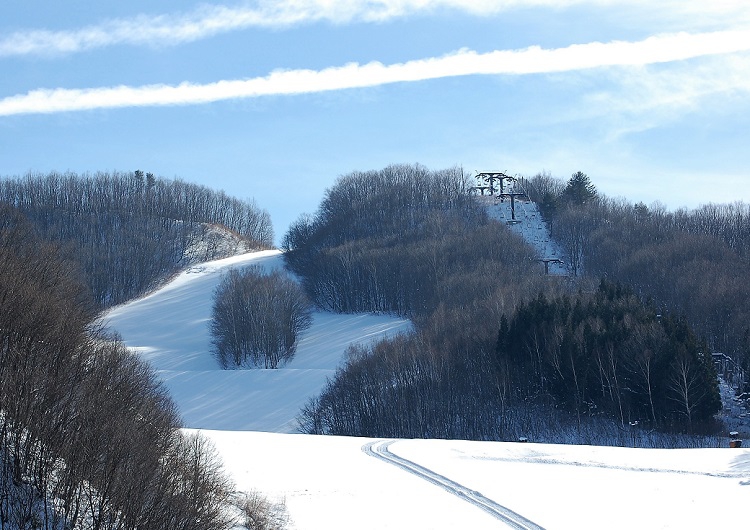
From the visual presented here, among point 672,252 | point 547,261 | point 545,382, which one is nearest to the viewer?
point 545,382

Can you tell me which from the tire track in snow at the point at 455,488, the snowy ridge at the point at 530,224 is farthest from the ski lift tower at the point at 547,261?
the tire track in snow at the point at 455,488

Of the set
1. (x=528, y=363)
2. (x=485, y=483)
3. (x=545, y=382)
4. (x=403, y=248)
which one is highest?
(x=403, y=248)

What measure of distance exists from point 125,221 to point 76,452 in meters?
105

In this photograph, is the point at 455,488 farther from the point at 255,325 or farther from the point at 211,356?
the point at 211,356

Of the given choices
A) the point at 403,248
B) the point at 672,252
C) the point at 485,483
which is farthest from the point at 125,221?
the point at 485,483

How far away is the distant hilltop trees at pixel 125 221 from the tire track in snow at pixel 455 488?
6834cm

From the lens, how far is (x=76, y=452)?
16.6 meters

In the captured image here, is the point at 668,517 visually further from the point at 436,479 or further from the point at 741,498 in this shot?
the point at 436,479

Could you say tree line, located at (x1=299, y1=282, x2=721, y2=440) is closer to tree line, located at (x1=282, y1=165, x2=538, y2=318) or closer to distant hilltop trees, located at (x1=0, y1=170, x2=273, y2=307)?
tree line, located at (x1=282, y1=165, x2=538, y2=318)

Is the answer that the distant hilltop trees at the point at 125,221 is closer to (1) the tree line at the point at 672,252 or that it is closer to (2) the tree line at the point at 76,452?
(1) the tree line at the point at 672,252

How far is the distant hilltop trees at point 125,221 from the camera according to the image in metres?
104

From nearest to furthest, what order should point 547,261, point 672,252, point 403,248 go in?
point 672,252 → point 547,261 → point 403,248

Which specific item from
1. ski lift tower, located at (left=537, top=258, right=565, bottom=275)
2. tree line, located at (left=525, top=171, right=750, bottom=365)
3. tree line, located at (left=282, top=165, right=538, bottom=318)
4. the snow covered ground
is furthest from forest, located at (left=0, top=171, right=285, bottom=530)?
ski lift tower, located at (left=537, top=258, right=565, bottom=275)

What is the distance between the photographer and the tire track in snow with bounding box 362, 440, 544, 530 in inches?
953
